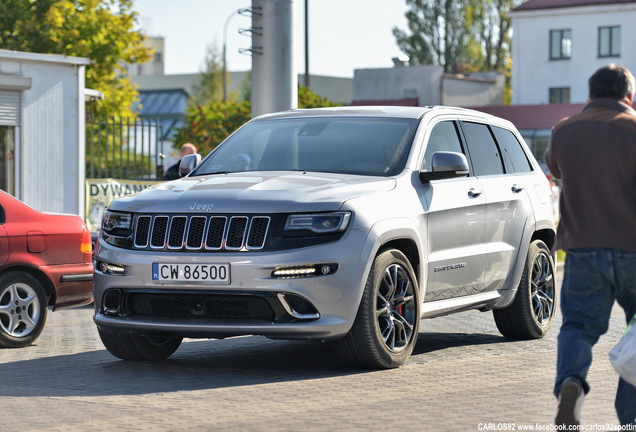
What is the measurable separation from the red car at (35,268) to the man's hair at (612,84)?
5666 mm

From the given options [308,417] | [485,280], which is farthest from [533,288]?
[308,417]

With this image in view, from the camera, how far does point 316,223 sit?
8.24 meters

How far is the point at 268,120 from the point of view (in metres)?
10.2

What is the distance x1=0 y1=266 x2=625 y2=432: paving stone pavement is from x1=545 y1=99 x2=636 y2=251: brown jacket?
98cm

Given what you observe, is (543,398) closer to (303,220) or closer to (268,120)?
(303,220)

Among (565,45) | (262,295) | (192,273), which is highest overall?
(565,45)

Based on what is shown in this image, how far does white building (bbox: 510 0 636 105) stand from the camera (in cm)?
6619

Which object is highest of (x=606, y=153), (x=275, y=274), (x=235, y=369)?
(x=606, y=153)

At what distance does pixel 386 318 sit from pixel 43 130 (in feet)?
41.7

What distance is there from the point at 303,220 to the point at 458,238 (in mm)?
1700

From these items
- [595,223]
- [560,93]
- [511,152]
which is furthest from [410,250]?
[560,93]

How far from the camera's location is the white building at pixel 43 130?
777 inches

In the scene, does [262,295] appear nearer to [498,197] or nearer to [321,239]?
[321,239]

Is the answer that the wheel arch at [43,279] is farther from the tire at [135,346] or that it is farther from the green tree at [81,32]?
the green tree at [81,32]
